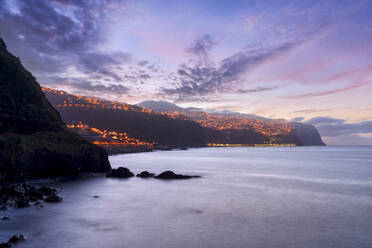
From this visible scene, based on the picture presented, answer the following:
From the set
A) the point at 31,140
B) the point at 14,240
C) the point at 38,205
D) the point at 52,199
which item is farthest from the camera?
the point at 31,140

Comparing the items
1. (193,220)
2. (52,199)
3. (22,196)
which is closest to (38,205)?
(22,196)

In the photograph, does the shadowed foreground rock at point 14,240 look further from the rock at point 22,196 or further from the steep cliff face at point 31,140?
the steep cliff face at point 31,140

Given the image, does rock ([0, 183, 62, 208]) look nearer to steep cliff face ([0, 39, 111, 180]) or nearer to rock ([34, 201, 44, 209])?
rock ([34, 201, 44, 209])

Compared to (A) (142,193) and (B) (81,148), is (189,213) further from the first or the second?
(B) (81,148)

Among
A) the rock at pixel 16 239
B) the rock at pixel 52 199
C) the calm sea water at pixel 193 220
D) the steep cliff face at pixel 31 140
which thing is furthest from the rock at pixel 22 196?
the rock at pixel 16 239

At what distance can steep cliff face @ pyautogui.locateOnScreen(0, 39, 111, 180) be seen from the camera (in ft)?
91.6

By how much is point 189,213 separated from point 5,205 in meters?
13.6

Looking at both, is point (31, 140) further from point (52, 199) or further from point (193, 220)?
point (193, 220)

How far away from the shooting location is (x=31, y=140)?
31656 millimetres

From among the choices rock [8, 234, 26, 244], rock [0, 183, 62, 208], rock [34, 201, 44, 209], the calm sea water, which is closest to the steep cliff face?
rock [0, 183, 62, 208]

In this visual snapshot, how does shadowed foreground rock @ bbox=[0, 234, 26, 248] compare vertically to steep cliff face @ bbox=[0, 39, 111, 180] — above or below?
below

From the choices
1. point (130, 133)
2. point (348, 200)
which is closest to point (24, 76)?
point (348, 200)

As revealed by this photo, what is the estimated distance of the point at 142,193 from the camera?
97.3 ft

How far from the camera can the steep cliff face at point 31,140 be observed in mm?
27906
